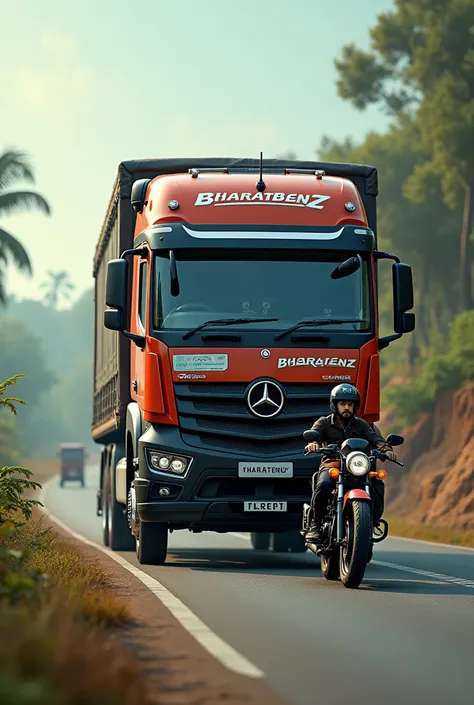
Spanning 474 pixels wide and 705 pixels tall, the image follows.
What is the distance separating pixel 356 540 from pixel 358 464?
0.67 metres

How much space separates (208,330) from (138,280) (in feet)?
4.14

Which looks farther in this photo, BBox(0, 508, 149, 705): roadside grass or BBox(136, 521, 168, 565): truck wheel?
BBox(136, 521, 168, 565): truck wheel

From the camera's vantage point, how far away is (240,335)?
587 inches

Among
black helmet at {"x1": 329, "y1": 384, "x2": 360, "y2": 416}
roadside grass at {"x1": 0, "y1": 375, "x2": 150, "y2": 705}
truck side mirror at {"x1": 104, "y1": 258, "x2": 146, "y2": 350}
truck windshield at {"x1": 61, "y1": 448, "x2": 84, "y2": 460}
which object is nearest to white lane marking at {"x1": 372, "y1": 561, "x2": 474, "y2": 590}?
black helmet at {"x1": 329, "y1": 384, "x2": 360, "y2": 416}

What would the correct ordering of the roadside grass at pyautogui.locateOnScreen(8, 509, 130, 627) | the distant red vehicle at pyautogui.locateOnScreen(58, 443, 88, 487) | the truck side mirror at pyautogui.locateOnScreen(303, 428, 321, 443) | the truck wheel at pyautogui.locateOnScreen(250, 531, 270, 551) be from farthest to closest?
the distant red vehicle at pyautogui.locateOnScreen(58, 443, 88, 487), the truck wheel at pyautogui.locateOnScreen(250, 531, 270, 551), the truck side mirror at pyautogui.locateOnScreen(303, 428, 321, 443), the roadside grass at pyautogui.locateOnScreen(8, 509, 130, 627)

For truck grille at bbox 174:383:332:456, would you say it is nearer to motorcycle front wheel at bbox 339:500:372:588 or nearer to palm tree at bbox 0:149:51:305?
motorcycle front wheel at bbox 339:500:372:588

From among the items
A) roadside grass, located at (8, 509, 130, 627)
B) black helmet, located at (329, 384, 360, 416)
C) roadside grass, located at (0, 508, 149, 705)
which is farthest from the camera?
black helmet, located at (329, 384, 360, 416)

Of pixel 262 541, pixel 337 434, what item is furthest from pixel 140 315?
pixel 262 541

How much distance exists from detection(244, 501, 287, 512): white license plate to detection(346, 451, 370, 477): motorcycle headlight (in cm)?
223

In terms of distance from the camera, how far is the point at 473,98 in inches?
1939

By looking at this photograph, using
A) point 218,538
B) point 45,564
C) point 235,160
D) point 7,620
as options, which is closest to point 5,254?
point 218,538

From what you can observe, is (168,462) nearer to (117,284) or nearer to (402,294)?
(117,284)

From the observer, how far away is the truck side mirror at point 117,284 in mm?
15062

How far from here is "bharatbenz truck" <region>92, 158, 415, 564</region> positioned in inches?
585
